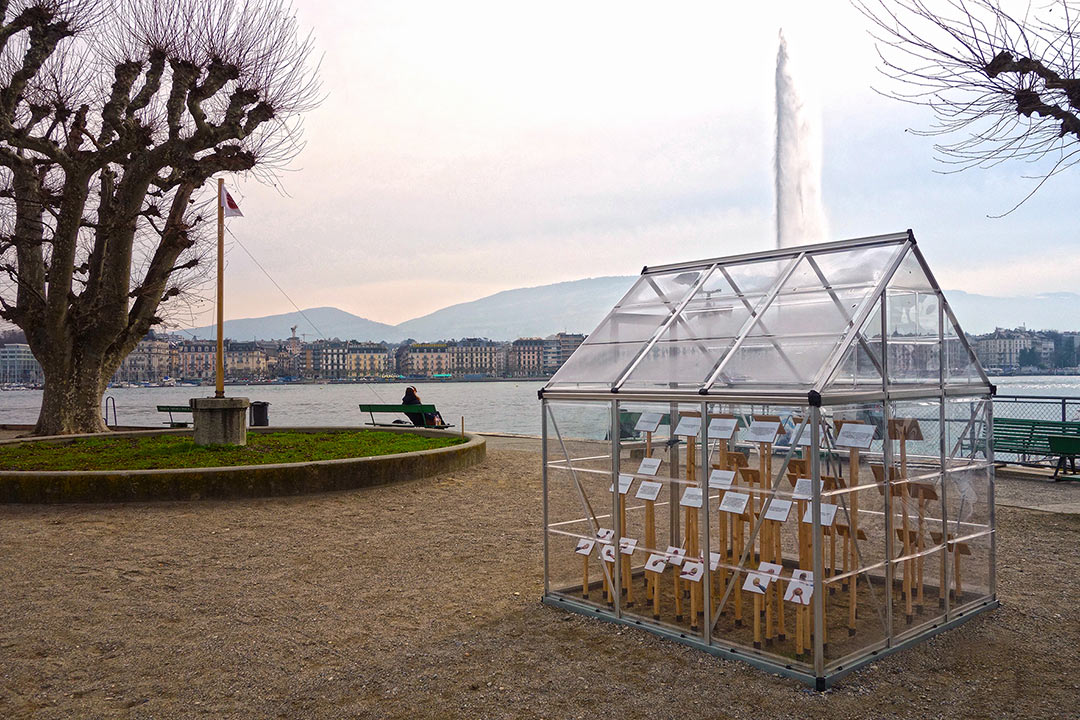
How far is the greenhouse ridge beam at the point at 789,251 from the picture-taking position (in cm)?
642

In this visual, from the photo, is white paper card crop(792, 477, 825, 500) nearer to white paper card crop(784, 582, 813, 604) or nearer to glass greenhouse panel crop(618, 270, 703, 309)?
white paper card crop(784, 582, 813, 604)

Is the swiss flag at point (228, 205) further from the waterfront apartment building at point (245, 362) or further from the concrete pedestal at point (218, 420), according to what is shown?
the waterfront apartment building at point (245, 362)

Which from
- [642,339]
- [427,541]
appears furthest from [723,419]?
[427,541]

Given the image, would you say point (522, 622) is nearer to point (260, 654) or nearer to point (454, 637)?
point (454, 637)

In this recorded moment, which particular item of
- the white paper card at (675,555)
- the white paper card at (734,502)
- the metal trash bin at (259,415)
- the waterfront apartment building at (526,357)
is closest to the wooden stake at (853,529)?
the white paper card at (734,502)

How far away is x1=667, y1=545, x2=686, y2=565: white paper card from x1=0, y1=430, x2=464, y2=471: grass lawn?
8.38 m

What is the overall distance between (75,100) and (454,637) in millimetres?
18742

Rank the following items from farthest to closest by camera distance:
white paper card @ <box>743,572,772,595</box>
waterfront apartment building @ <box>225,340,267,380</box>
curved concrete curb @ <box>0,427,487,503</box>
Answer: waterfront apartment building @ <box>225,340,267,380</box> → curved concrete curb @ <box>0,427,487,503</box> → white paper card @ <box>743,572,772,595</box>

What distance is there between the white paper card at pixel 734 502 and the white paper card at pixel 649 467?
71 centimetres

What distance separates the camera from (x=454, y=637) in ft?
20.8

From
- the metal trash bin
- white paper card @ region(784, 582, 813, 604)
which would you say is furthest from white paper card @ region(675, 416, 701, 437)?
the metal trash bin

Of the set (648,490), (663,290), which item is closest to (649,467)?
(648,490)

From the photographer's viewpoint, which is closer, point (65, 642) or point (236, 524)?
point (65, 642)

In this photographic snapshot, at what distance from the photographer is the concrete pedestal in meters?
15.2
